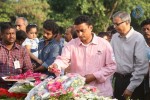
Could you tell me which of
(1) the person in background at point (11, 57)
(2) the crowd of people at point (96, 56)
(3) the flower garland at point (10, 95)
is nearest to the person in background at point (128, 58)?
(2) the crowd of people at point (96, 56)

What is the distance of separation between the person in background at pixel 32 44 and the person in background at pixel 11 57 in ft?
2.00

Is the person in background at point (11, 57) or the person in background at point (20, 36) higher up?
the person in background at point (20, 36)

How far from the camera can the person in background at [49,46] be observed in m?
6.30

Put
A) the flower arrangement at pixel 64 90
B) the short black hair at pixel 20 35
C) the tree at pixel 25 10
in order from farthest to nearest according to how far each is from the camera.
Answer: the tree at pixel 25 10 → the short black hair at pixel 20 35 → the flower arrangement at pixel 64 90

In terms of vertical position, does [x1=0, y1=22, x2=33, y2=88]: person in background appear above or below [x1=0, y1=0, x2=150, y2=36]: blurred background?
below

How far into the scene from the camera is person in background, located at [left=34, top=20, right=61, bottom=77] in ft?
20.7

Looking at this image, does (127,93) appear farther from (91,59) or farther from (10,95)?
(10,95)

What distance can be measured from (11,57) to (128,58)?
161 cm

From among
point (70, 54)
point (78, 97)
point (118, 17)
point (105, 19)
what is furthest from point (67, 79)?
point (105, 19)

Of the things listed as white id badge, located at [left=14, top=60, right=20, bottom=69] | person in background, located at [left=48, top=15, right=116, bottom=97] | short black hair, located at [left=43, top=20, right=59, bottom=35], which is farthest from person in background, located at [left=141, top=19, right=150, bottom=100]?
white id badge, located at [left=14, top=60, right=20, bottom=69]

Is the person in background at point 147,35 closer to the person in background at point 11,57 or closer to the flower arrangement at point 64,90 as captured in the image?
the flower arrangement at point 64,90

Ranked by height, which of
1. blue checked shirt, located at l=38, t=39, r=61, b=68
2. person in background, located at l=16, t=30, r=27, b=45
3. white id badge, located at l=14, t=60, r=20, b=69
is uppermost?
person in background, located at l=16, t=30, r=27, b=45

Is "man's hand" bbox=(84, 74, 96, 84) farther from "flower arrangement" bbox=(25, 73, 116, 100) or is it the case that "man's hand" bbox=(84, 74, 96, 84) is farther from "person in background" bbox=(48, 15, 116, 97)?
"flower arrangement" bbox=(25, 73, 116, 100)

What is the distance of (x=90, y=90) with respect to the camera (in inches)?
175
